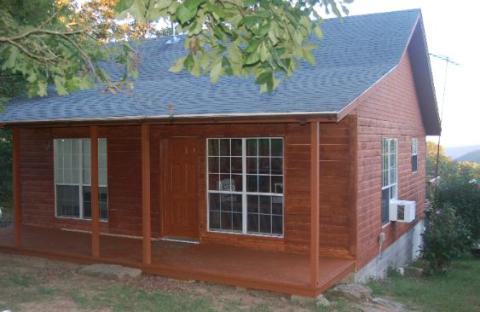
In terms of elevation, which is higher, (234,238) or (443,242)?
(234,238)

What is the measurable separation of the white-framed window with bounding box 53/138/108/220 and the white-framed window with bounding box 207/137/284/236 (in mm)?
2720

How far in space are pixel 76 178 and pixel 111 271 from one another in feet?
12.6

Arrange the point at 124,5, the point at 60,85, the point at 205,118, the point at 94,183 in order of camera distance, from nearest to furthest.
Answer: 1. the point at 124,5
2. the point at 60,85
3. the point at 205,118
4. the point at 94,183

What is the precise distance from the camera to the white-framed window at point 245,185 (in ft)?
32.3

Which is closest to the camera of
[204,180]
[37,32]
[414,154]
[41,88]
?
[41,88]

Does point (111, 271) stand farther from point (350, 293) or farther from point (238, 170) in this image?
point (350, 293)

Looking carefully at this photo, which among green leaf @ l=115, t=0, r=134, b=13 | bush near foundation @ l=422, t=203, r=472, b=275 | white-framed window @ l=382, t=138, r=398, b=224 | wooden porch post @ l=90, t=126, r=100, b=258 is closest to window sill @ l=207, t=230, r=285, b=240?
wooden porch post @ l=90, t=126, r=100, b=258

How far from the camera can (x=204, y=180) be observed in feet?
34.5

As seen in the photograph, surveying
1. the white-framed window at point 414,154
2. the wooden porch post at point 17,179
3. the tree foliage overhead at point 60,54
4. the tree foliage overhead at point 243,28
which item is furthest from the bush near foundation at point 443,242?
the tree foliage overhead at point 243,28

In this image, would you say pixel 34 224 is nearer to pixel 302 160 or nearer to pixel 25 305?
pixel 25 305

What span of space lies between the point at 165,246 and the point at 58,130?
3.88 meters

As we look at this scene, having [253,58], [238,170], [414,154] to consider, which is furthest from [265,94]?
[414,154]

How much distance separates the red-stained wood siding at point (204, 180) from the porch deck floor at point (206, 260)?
32 centimetres

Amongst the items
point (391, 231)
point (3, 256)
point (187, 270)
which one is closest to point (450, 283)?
point (391, 231)
